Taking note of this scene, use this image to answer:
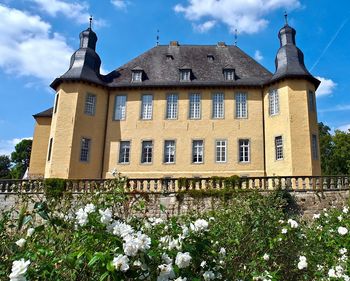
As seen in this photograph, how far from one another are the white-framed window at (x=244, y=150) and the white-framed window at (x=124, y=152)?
7.31 meters

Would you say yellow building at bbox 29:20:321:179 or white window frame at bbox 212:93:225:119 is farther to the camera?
white window frame at bbox 212:93:225:119

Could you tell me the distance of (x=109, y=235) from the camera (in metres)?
2.32

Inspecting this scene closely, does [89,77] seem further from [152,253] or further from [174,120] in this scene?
[152,253]

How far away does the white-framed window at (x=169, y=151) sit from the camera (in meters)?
21.8

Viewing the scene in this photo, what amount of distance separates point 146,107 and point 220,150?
577cm

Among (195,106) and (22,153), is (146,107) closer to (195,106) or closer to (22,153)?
(195,106)

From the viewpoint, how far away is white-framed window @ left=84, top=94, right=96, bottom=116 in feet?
72.3

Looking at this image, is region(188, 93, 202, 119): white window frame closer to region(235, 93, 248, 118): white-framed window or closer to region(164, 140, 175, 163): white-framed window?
region(164, 140, 175, 163): white-framed window

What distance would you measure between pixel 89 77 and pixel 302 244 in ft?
64.2

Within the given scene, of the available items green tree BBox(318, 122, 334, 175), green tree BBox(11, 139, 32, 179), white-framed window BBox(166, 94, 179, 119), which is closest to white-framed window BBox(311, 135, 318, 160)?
white-framed window BBox(166, 94, 179, 119)

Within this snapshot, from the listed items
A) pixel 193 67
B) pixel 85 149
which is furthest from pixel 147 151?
pixel 193 67

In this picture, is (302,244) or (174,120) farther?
(174,120)

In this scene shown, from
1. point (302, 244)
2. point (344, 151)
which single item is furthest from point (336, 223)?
point (344, 151)

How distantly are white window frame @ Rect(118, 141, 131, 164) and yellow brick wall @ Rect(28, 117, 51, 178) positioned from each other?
6178mm
